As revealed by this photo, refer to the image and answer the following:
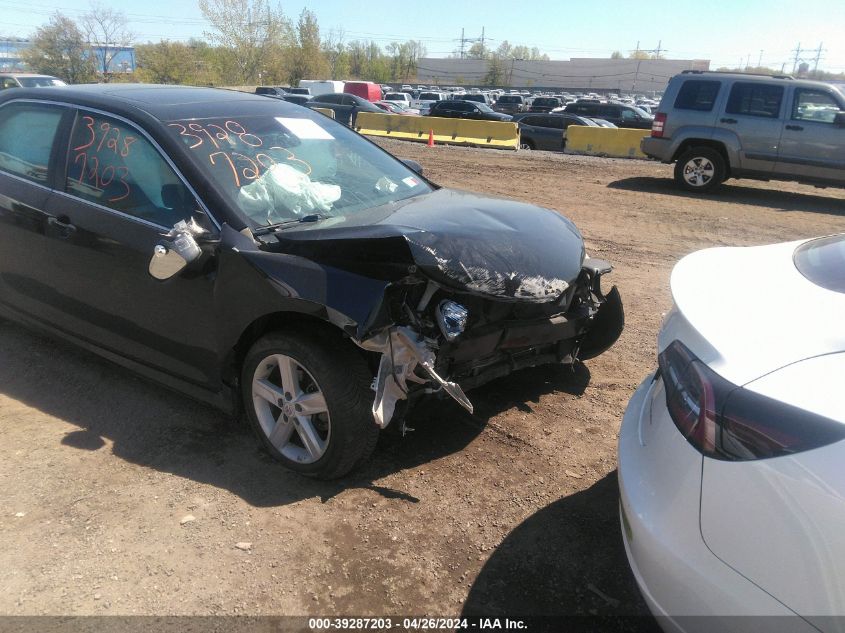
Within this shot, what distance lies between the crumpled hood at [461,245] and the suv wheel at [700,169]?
9139mm

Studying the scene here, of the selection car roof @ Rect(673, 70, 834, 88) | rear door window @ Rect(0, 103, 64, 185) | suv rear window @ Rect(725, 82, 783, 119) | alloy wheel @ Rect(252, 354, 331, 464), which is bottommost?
alloy wheel @ Rect(252, 354, 331, 464)

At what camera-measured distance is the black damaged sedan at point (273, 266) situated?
9.27ft

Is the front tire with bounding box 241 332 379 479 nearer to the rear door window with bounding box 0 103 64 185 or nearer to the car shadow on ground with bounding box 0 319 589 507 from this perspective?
the car shadow on ground with bounding box 0 319 589 507

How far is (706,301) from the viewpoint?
7.08ft

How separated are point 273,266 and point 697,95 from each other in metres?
11.3

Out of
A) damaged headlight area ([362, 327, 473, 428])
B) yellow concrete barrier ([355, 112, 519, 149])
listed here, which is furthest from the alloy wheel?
yellow concrete barrier ([355, 112, 519, 149])

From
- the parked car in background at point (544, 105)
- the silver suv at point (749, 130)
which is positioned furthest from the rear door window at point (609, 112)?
the silver suv at point (749, 130)

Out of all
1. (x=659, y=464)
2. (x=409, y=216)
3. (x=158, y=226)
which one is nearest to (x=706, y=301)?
(x=659, y=464)

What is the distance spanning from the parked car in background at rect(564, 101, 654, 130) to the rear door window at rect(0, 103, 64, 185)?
887 inches

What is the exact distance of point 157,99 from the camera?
376 centimetres

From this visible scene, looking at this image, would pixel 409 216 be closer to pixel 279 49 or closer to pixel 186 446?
pixel 186 446

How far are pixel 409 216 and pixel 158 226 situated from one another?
51.3 inches

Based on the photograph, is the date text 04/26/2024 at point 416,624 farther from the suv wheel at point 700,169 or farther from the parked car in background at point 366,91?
the parked car in background at point 366,91

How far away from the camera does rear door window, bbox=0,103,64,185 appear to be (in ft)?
12.9
